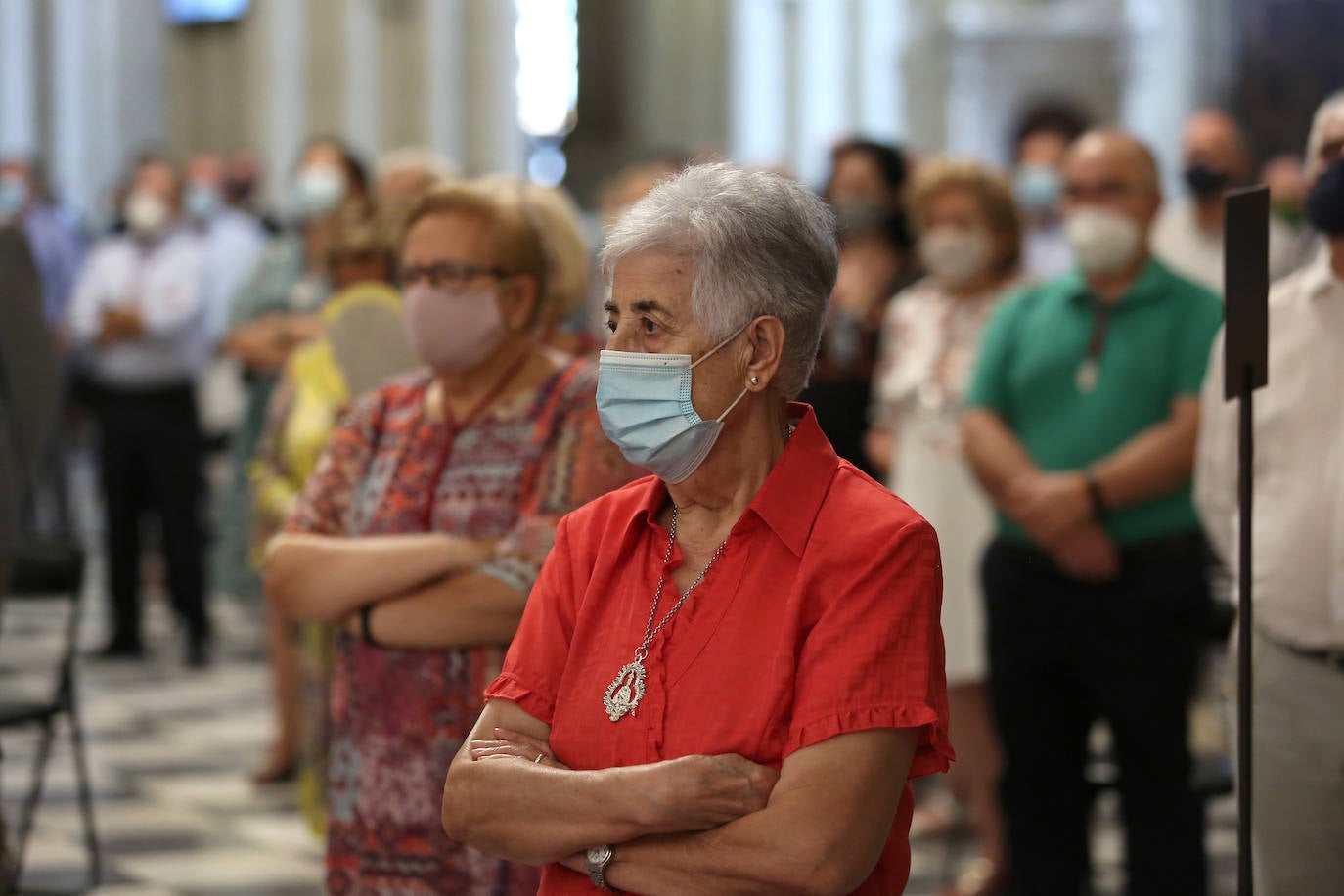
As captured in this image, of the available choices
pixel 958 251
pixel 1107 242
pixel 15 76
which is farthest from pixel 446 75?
pixel 1107 242

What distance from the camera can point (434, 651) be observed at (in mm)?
3139

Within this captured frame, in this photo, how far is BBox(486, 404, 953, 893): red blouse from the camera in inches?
81.8

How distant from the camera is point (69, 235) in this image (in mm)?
13492

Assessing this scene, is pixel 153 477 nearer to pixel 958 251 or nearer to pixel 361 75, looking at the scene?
pixel 958 251

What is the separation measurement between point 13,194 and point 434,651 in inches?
428

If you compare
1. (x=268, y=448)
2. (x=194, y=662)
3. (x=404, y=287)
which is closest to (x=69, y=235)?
(x=194, y=662)

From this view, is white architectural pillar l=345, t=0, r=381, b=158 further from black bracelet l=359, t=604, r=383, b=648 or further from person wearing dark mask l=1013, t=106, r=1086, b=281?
black bracelet l=359, t=604, r=383, b=648

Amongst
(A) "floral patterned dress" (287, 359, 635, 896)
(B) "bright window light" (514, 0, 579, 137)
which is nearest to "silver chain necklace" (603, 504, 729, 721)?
(A) "floral patterned dress" (287, 359, 635, 896)

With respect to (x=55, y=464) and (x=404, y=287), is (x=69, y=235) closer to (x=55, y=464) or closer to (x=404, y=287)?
(x=55, y=464)

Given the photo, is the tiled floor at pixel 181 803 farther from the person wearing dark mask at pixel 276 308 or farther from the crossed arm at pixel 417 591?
the crossed arm at pixel 417 591

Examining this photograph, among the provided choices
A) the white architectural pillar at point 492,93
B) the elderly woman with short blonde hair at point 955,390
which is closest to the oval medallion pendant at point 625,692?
the elderly woman with short blonde hair at point 955,390

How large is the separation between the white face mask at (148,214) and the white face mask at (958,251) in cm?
477

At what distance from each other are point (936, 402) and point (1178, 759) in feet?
4.87

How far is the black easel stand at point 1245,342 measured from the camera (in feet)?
8.46
